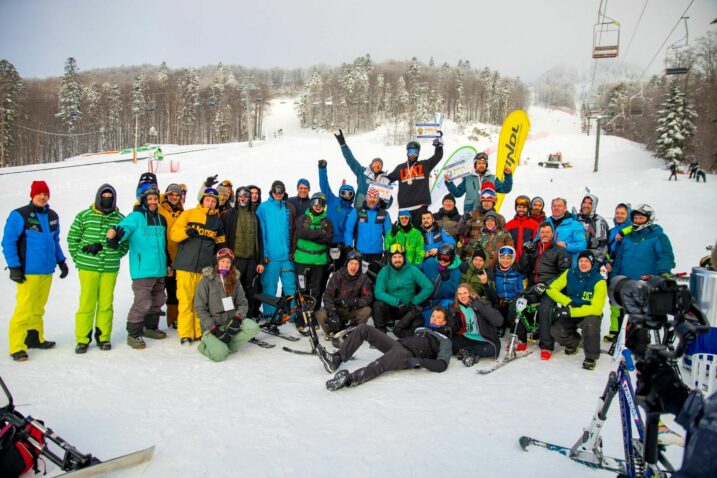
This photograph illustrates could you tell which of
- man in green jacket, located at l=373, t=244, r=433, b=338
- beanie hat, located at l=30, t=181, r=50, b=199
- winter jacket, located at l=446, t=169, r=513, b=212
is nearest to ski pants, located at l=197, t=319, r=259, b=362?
man in green jacket, located at l=373, t=244, r=433, b=338

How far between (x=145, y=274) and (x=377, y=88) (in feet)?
244

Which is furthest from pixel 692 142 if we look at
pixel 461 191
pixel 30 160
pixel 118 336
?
pixel 30 160

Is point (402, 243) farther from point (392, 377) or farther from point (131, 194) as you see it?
point (131, 194)

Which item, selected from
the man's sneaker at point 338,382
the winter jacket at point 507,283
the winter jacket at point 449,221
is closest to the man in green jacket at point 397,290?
the winter jacket at point 507,283

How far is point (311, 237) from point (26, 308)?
134 inches

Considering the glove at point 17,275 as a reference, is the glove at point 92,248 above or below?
above

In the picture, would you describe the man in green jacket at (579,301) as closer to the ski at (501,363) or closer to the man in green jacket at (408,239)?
the ski at (501,363)

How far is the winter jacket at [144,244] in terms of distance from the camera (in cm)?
541

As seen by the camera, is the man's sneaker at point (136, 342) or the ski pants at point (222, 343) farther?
the man's sneaker at point (136, 342)

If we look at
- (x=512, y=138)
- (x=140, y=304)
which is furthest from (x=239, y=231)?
(x=512, y=138)

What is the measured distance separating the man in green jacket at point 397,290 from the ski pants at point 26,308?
3.97 m

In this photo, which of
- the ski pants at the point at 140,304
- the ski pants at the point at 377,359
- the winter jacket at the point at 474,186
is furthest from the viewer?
the winter jacket at the point at 474,186

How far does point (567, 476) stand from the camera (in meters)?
2.89

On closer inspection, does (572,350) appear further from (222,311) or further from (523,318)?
(222,311)
